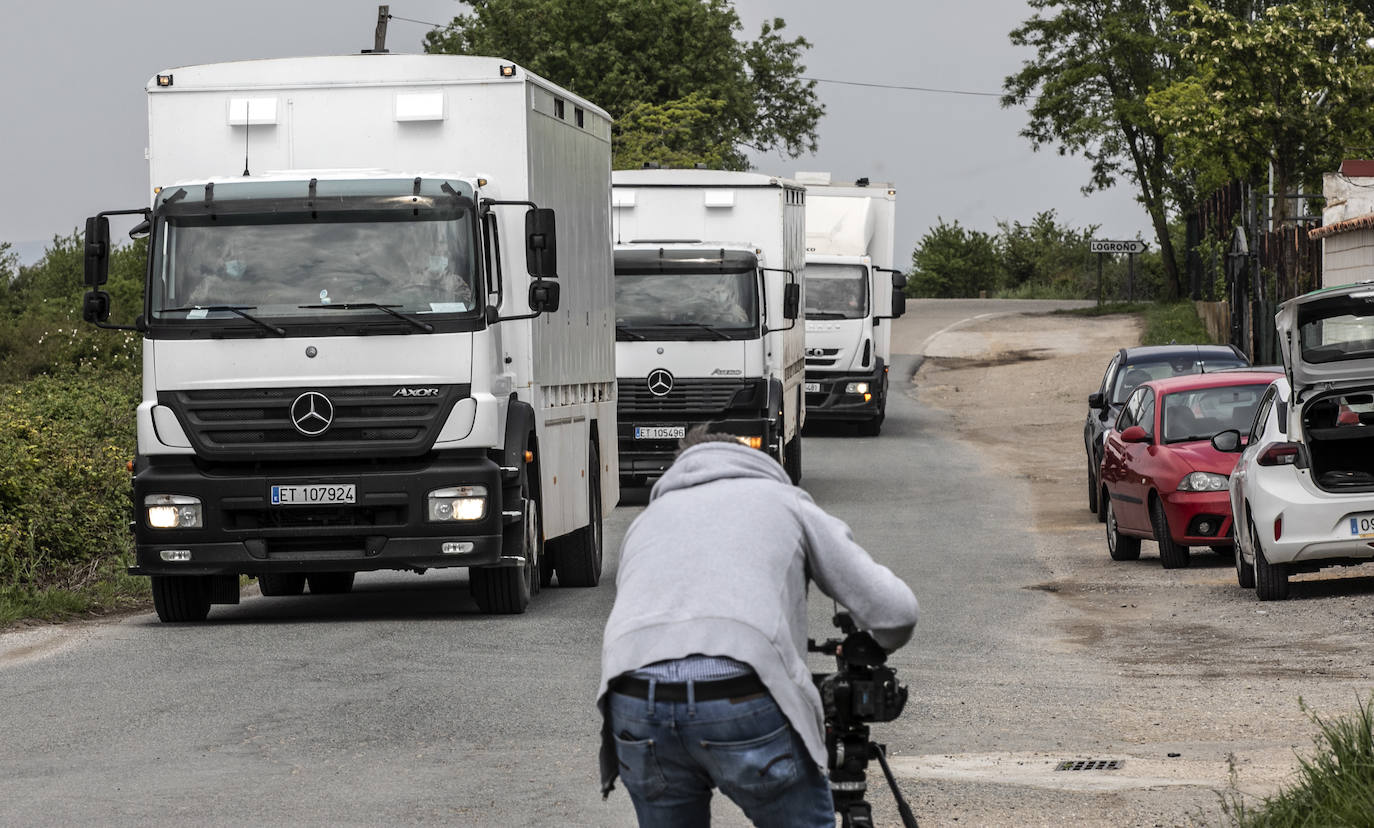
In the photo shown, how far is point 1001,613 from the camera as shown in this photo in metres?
13.8

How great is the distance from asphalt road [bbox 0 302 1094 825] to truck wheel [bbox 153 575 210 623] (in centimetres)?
13

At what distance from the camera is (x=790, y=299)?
22672 mm

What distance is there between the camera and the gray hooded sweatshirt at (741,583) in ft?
14.3

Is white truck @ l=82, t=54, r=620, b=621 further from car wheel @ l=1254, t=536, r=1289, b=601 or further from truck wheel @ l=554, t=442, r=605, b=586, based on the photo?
car wheel @ l=1254, t=536, r=1289, b=601

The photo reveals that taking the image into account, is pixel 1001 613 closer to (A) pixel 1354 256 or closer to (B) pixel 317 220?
(B) pixel 317 220

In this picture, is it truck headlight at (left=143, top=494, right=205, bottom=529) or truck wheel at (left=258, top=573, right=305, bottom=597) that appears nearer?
truck headlight at (left=143, top=494, right=205, bottom=529)

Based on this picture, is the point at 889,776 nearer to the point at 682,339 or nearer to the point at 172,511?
the point at 172,511

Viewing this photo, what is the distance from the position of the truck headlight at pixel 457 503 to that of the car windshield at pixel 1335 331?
5.25 m

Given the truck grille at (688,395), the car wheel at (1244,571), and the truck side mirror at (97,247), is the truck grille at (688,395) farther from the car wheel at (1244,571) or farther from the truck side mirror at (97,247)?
the truck side mirror at (97,247)

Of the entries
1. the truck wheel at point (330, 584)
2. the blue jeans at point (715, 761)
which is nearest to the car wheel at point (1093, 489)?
the truck wheel at point (330, 584)

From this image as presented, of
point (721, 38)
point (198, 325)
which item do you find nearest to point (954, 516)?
point (198, 325)

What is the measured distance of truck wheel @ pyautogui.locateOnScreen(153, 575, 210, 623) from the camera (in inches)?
535

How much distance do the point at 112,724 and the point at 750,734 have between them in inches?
237

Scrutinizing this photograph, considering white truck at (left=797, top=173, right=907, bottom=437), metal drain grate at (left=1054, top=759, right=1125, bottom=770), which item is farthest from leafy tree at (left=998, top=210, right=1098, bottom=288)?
metal drain grate at (left=1054, top=759, right=1125, bottom=770)
